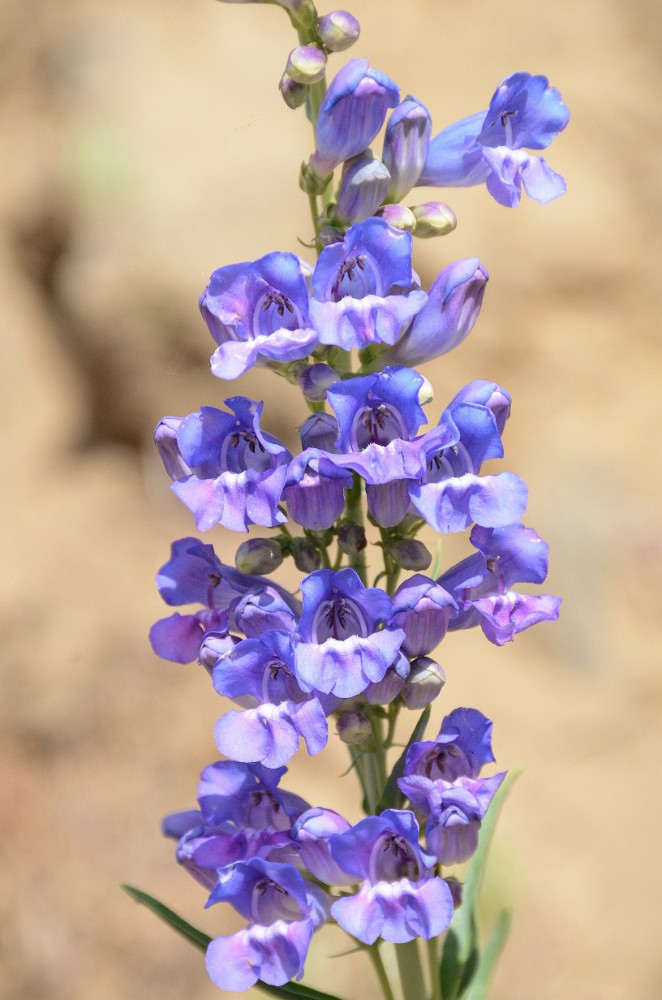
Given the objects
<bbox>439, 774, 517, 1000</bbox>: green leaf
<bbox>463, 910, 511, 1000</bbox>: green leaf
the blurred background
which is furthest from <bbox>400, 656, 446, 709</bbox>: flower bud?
A: the blurred background

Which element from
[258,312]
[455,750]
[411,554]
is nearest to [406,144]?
[258,312]

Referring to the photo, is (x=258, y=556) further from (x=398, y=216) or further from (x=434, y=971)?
(x=434, y=971)

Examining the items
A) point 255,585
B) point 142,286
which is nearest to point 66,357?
point 142,286

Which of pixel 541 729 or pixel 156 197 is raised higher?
pixel 156 197

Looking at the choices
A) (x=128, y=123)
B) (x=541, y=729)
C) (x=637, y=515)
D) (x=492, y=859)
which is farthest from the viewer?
(x=128, y=123)

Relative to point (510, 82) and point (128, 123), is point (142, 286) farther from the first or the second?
point (510, 82)

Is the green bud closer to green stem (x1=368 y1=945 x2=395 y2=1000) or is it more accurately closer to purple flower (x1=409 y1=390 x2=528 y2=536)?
purple flower (x1=409 y1=390 x2=528 y2=536)
